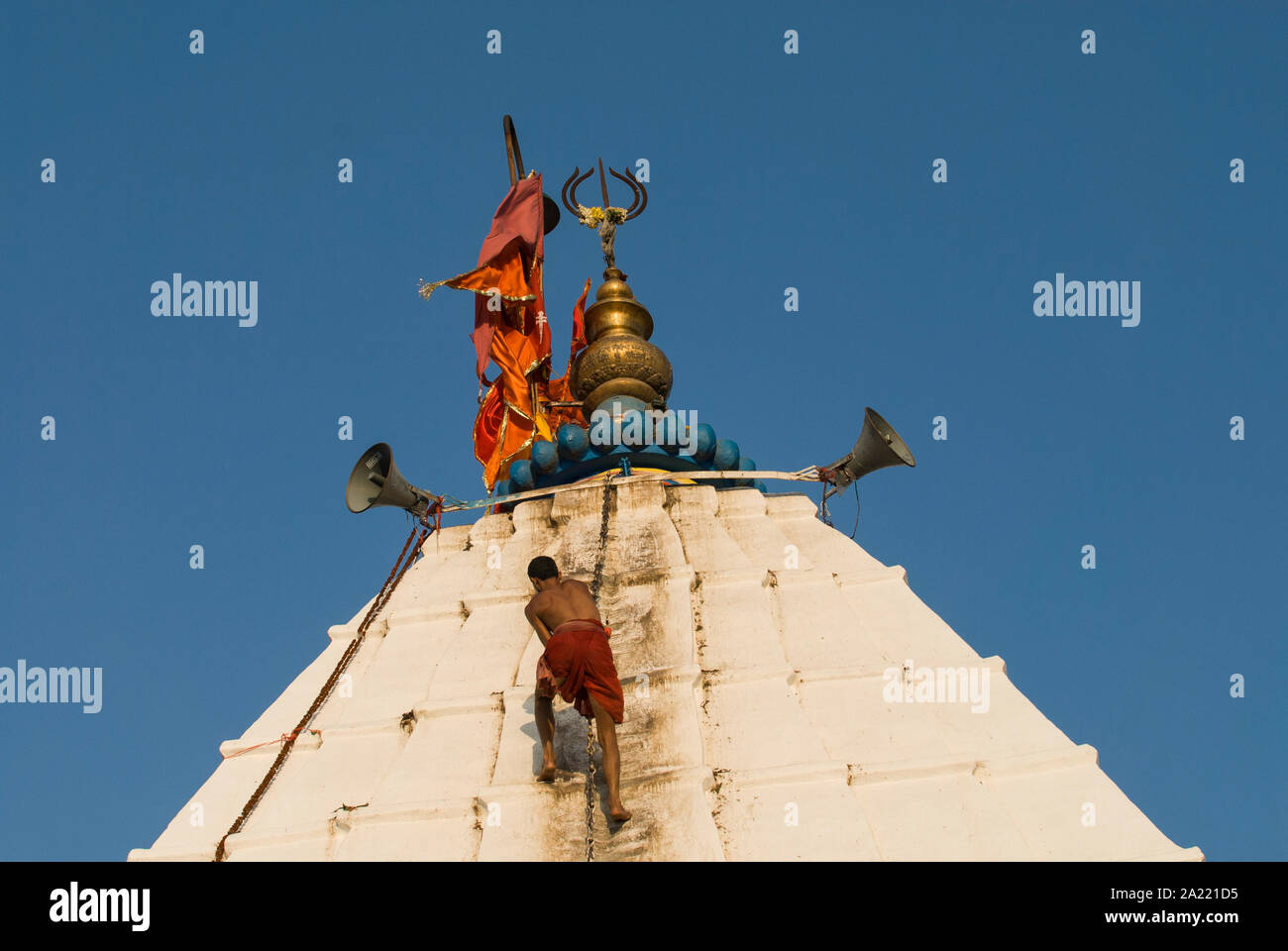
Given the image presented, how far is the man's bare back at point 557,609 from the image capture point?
893 cm

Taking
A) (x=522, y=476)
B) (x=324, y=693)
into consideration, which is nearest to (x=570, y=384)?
(x=522, y=476)

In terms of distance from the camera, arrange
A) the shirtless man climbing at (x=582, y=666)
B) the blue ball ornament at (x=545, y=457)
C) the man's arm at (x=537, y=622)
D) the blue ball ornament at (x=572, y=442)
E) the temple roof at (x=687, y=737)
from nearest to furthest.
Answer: the shirtless man climbing at (x=582, y=666), the man's arm at (x=537, y=622), the temple roof at (x=687, y=737), the blue ball ornament at (x=572, y=442), the blue ball ornament at (x=545, y=457)

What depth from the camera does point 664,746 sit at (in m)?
9.79

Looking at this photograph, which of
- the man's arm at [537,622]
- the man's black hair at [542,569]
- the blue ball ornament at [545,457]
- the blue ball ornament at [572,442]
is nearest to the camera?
the man's arm at [537,622]

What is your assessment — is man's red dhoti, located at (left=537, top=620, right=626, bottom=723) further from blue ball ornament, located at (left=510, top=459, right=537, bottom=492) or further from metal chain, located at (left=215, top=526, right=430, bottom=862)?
blue ball ornament, located at (left=510, top=459, right=537, bottom=492)

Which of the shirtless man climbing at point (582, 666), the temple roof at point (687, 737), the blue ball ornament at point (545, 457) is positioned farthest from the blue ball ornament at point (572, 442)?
the shirtless man climbing at point (582, 666)

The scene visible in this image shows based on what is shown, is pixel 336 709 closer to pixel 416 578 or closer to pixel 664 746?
pixel 416 578

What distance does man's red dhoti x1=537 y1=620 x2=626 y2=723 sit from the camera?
28.6 ft

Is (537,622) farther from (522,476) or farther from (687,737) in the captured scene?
(522,476)

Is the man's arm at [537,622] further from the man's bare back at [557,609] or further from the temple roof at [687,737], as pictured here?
the temple roof at [687,737]

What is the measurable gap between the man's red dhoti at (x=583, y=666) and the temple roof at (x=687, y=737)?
2.82 ft
